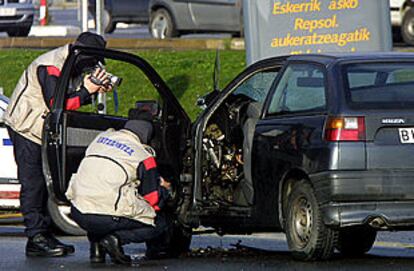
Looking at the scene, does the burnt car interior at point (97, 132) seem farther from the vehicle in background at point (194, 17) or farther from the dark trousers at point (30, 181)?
the vehicle in background at point (194, 17)

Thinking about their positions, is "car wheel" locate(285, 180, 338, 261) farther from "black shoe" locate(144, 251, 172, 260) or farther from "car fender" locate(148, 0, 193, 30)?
"car fender" locate(148, 0, 193, 30)

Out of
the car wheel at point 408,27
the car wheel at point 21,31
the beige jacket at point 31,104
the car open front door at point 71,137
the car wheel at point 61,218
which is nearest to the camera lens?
the car open front door at point 71,137

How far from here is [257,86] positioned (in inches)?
448

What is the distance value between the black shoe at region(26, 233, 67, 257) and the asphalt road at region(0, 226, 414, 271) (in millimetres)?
98

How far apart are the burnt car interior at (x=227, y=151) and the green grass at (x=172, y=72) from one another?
992 centimetres

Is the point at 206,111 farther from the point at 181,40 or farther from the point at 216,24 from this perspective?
the point at 216,24

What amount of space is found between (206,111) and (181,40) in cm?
1373

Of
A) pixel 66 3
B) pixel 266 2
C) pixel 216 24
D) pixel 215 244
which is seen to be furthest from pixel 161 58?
pixel 66 3

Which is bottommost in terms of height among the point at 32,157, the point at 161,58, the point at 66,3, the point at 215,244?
the point at 215,244

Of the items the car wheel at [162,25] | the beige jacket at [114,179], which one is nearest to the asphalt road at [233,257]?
the beige jacket at [114,179]

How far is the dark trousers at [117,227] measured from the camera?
33.5 feet

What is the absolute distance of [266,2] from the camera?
17.7 meters

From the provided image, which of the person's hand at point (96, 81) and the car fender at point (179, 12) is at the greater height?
the car fender at point (179, 12)

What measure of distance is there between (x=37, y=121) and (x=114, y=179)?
118 centimetres
